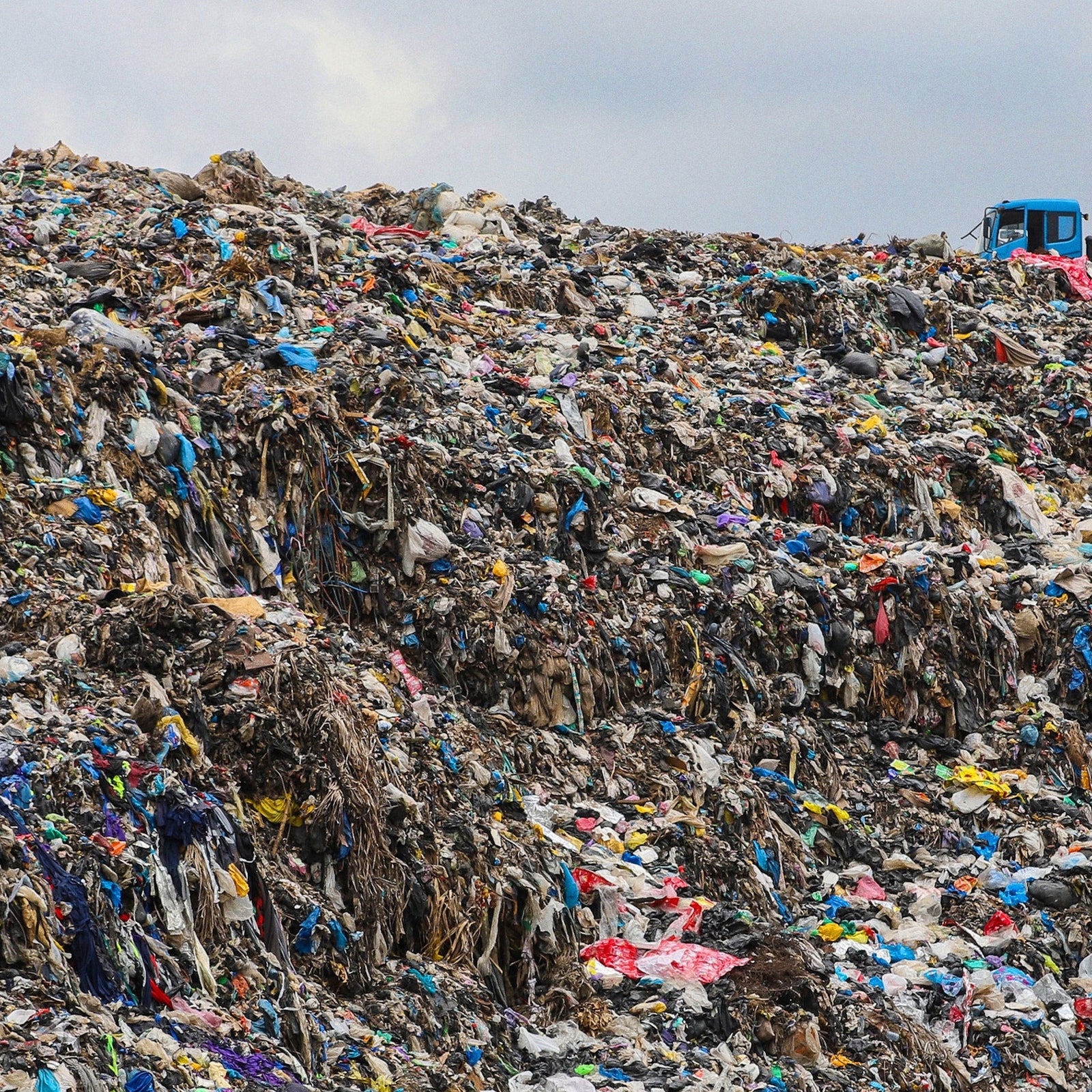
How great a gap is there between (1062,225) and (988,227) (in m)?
0.91

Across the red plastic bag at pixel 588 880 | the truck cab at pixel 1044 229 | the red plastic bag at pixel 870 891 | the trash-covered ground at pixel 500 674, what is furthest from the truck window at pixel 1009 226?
the red plastic bag at pixel 588 880

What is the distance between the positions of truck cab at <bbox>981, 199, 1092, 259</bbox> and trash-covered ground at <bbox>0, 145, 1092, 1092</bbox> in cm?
488

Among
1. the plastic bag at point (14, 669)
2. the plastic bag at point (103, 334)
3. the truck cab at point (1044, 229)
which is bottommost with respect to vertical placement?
the plastic bag at point (14, 669)

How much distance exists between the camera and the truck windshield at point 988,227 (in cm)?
1672

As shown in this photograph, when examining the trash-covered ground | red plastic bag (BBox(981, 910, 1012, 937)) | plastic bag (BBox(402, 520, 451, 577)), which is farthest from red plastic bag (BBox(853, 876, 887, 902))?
plastic bag (BBox(402, 520, 451, 577))

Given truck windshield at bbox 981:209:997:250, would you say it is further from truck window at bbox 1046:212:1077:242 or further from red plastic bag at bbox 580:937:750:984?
red plastic bag at bbox 580:937:750:984

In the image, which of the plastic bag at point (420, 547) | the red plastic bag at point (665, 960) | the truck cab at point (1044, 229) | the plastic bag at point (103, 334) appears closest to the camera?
the red plastic bag at point (665, 960)

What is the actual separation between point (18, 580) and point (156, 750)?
4.10ft

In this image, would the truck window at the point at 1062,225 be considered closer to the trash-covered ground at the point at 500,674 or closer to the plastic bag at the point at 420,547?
the trash-covered ground at the point at 500,674

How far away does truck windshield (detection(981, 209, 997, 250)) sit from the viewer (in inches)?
658

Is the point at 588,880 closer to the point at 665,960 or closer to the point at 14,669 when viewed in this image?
the point at 665,960

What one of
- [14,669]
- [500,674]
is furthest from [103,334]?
[500,674]

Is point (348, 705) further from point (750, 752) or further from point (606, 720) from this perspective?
point (750, 752)

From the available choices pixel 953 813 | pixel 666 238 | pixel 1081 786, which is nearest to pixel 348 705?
pixel 953 813
